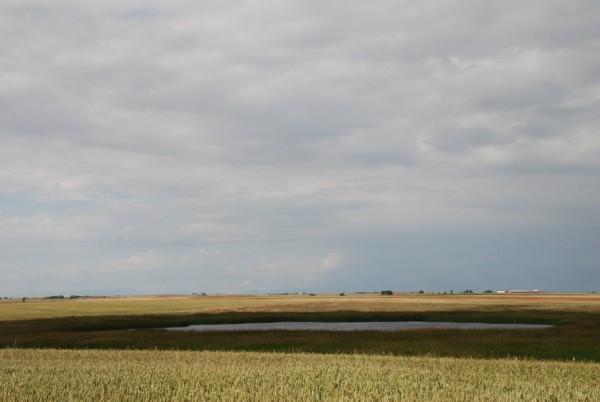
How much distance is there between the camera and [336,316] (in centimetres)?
7788

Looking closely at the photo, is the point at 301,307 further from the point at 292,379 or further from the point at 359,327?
the point at 292,379

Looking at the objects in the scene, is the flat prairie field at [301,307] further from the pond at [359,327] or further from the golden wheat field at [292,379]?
the golden wheat field at [292,379]

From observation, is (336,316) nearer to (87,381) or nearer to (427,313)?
(427,313)

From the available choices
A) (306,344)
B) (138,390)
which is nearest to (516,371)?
(138,390)

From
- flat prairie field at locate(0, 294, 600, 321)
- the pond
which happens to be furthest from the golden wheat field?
flat prairie field at locate(0, 294, 600, 321)

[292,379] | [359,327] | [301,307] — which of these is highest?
[292,379]

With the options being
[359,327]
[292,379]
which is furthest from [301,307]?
[292,379]

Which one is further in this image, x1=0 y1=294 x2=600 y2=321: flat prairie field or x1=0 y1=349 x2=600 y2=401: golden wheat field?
x1=0 y1=294 x2=600 y2=321: flat prairie field

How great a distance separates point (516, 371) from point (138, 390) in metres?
15.0

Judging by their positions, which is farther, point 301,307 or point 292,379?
point 301,307

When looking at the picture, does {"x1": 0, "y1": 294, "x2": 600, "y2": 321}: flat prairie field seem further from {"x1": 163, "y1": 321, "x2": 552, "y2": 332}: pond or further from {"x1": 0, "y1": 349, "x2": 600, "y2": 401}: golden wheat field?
{"x1": 0, "y1": 349, "x2": 600, "y2": 401}: golden wheat field

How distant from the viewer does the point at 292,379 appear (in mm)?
20453

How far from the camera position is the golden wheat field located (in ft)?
56.6

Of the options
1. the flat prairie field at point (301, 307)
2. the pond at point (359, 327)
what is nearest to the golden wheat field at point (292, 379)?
the pond at point (359, 327)
